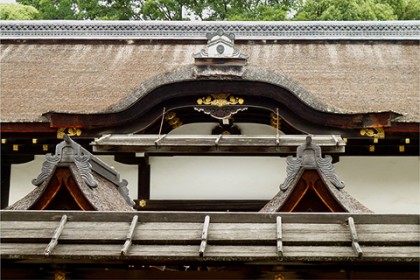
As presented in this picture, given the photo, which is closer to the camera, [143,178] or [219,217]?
[219,217]

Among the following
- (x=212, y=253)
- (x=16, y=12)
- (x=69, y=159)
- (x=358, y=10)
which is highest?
(x=16, y=12)

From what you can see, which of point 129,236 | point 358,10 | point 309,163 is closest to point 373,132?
point 309,163

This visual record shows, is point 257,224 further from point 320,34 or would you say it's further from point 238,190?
point 320,34

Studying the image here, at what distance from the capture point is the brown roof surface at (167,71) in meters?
9.96

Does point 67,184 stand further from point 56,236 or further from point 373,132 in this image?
point 373,132

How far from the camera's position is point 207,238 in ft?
16.0

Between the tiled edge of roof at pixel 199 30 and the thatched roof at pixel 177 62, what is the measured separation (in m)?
0.02

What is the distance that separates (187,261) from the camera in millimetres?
4793

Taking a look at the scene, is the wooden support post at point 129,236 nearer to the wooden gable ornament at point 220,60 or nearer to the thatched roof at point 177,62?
the thatched roof at point 177,62

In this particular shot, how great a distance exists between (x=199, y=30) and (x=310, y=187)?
724 centimetres

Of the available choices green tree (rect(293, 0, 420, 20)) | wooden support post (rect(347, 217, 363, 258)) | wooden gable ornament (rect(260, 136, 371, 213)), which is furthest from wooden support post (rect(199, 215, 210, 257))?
green tree (rect(293, 0, 420, 20))

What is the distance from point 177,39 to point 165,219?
8.12 metres

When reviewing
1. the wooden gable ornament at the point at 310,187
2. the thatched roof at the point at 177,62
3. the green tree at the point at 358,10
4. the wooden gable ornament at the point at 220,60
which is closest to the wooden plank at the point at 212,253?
the wooden gable ornament at the point at 310,187

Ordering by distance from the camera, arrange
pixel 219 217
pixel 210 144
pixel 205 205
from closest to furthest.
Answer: pixel 219 217 → pixel 210 144 → pixel 205 205
